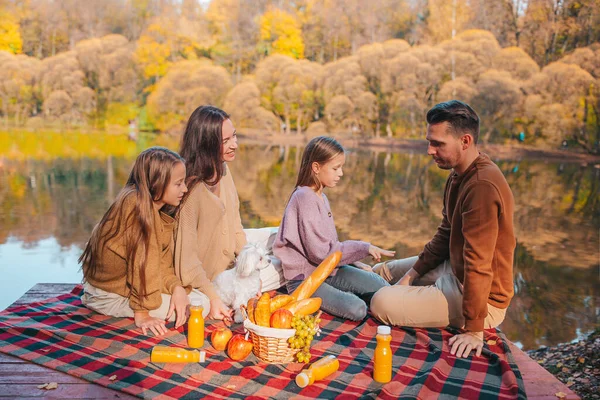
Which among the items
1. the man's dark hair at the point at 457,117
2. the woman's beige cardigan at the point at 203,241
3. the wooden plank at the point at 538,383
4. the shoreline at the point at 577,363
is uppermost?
the man's dark hair at the point at 457,117

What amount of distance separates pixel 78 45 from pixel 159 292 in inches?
1163

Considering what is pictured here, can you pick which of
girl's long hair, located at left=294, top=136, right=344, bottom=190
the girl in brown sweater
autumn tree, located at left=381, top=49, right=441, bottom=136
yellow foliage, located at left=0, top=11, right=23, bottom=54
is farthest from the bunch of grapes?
yellow foliage, located at left=0, top=11, right=23, bottom=54

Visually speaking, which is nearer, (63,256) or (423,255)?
(423,255)

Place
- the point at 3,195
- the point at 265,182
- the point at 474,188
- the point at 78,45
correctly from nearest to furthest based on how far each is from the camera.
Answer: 1. the point at 474,188
2. the point at 3,195
3. the point at 265,182
4. the point at 78,45

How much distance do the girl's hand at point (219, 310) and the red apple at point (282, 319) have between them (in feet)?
2.02

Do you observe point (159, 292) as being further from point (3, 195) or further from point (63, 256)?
point (3, 195)

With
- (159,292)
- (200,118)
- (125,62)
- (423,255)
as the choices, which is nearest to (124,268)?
(159,292)

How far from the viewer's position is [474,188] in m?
2.49

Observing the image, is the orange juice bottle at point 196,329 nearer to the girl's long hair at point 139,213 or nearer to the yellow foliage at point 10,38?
the girl's long hair at point 139,213

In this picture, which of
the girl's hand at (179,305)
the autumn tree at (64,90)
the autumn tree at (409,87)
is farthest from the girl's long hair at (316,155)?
the autumn tree at (64,90)

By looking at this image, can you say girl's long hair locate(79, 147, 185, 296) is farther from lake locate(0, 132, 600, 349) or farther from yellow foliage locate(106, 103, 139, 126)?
yellow foliage locate(106, 103, 139, 126)

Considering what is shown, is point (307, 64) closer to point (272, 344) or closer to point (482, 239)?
point (482, 239)

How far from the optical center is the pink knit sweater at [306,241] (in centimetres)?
304

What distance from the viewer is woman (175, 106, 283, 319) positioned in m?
2.89
